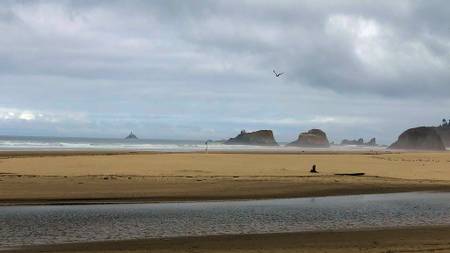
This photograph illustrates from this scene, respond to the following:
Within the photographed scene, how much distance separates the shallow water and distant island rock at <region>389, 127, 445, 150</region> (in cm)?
13078

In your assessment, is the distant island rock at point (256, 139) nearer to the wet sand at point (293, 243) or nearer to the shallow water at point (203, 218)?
the shallow water at point (203, 218)

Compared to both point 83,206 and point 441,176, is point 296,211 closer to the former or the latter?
point 83,206

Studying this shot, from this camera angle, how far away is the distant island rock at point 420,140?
143875 mm

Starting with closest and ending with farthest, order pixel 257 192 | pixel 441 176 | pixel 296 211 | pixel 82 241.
→ pixel 82 241 < pixel 296 211 < pixel 257 192 < pixel 441 176

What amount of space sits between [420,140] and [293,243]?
487ft

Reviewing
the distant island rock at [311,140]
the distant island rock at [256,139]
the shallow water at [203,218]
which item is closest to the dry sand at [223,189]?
the shallow water at [203,218]

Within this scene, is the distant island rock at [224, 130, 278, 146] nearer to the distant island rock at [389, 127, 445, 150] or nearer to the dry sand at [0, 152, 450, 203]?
the distant island rock at [389, 127, 445, 150]

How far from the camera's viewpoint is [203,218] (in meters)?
16.7

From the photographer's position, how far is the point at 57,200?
20.4 metres

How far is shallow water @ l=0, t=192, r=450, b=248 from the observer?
1382 centimetres

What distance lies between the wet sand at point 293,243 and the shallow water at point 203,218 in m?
0.79

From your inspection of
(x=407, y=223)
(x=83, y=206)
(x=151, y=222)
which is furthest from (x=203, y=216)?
(x=407, y=223)

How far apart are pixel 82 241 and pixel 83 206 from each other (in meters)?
6.63

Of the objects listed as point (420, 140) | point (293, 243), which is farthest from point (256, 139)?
point (293, 243)
